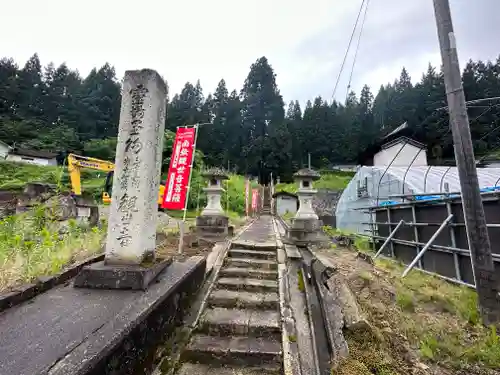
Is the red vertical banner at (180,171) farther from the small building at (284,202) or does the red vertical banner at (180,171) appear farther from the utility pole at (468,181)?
the small building at (284,202)

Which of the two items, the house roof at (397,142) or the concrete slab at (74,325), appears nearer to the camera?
the concrete slab at (74,325)

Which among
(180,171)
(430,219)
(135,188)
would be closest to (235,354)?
(135,188)

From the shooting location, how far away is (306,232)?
7082mm

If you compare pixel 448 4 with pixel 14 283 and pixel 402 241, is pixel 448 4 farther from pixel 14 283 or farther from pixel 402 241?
pixel 14 283

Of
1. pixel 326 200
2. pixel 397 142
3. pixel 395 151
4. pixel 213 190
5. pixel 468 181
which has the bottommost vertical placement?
pixel 468 181

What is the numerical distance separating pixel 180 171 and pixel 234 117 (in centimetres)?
5491

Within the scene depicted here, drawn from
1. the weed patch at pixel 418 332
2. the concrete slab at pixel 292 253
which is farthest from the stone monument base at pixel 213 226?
the weed patch at pixel 418 332

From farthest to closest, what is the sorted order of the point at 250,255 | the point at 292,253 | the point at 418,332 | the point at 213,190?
the point at 213,190 → the point at 292,253 → the point at 250,255 → the point at 418,332

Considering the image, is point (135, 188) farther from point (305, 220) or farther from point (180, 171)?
point (305, 220)

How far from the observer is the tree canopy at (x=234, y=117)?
148ft

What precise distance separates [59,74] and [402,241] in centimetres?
7241

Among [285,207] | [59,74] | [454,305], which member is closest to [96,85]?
[59,74]

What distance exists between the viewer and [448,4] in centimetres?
450

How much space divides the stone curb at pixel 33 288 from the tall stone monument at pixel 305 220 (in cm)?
511
